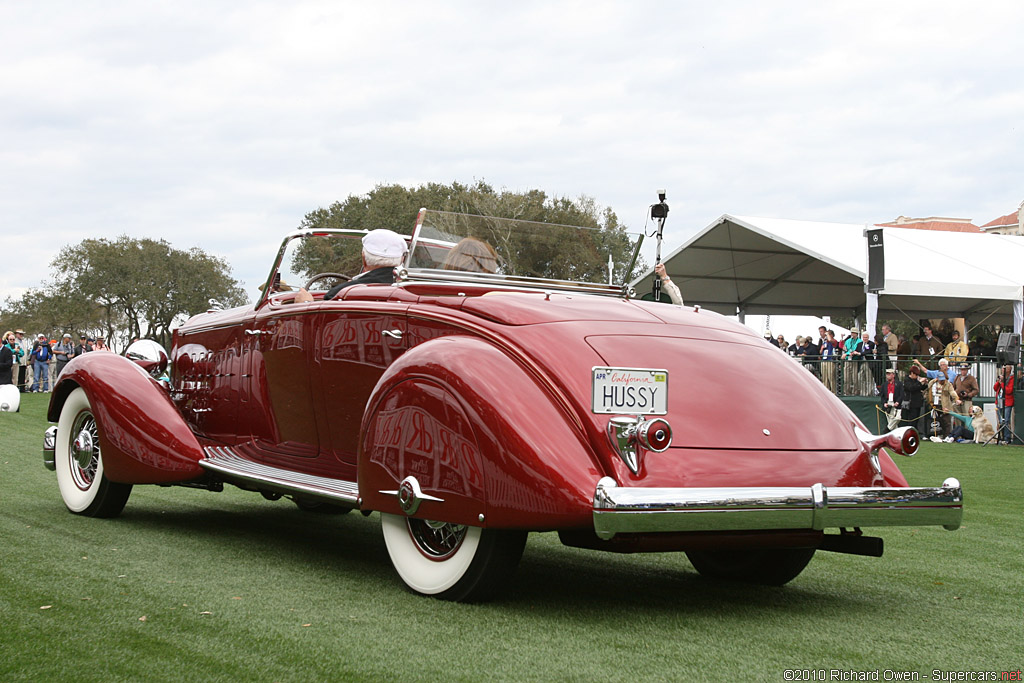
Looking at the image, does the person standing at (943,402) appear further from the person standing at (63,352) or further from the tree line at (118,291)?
the tree line at (118,291)

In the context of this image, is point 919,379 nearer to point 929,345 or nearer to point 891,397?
point 891,397

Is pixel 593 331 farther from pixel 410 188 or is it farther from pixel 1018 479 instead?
pixel 410 188

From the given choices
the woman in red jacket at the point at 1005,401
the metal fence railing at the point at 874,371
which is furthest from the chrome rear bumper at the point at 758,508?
the metal fence railing at the point at 874,371

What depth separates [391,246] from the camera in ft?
18.6

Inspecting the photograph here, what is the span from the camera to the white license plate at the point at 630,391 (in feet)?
12.2

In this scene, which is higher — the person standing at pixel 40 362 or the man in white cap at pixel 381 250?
the man in white cap at pixel 381 250

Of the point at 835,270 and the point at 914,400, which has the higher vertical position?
the point at 835,270

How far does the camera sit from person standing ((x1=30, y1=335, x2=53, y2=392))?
2709 centimetres

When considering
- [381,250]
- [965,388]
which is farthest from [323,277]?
[965,388]

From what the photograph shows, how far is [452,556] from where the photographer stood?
391 cm

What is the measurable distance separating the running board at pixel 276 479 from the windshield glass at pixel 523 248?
1.13m

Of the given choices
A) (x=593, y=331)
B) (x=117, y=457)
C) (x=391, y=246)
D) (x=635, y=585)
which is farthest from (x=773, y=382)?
(x=117, y=457)

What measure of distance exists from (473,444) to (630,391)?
62 centimetres

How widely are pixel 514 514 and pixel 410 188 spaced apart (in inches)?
1817
